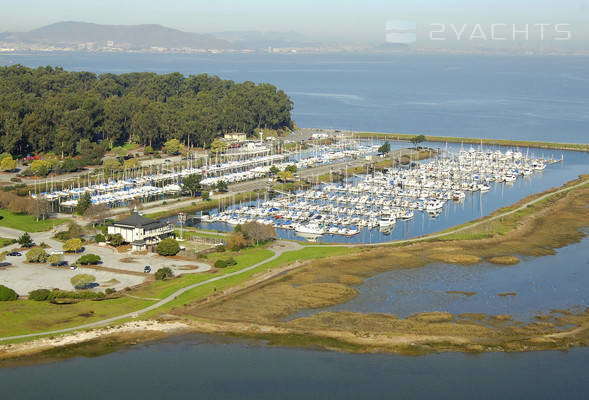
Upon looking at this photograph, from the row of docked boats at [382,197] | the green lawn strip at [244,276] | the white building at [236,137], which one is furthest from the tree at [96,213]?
the white building at [236,137]

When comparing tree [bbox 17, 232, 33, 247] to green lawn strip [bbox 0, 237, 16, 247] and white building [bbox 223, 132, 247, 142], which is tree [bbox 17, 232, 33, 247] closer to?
green lawn strip [bbox 0, 237, 16, 247]

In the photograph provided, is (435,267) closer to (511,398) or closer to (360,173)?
(511,398)

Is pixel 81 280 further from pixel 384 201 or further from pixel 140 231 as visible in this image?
pixel 384 201

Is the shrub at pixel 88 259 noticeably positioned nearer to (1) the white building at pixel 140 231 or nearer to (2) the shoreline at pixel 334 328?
(1) the white building at pixel 140 231

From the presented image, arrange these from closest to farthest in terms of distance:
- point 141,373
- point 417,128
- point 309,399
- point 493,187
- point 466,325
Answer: point 309,399 < point 141,373 < point 466,325 < point 493,187 < point 417,128

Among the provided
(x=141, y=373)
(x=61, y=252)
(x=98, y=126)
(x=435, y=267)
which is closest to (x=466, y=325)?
(x=435, y=267)

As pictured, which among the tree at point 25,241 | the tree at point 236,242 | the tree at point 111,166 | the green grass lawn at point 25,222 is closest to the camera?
the tree at point 25,241
